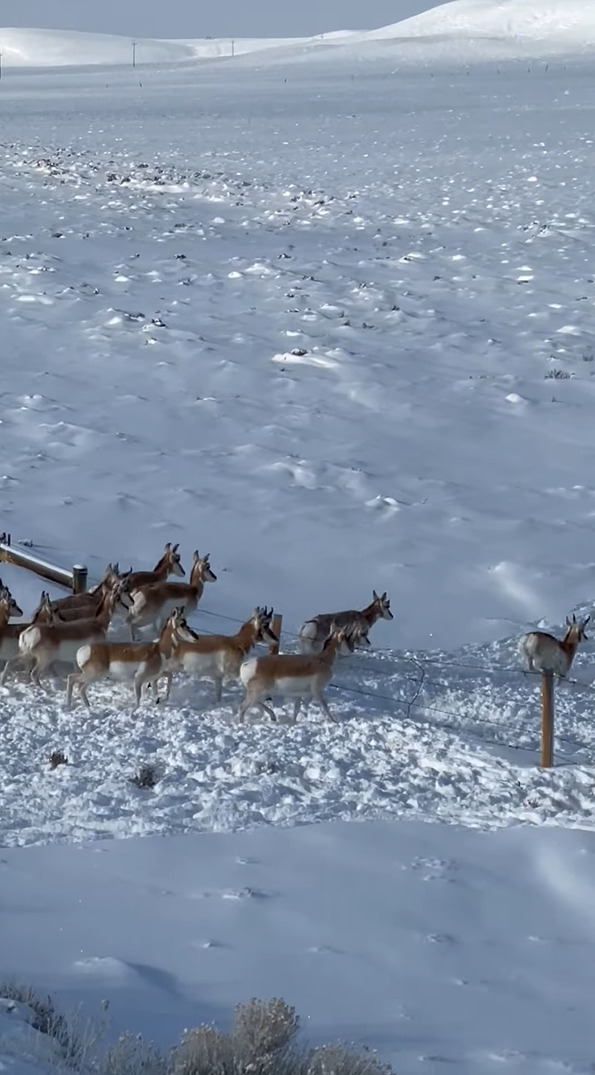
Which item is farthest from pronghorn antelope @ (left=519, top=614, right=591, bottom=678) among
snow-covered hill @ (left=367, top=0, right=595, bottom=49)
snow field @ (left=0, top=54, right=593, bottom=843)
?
snow-covered hill @ (left=367, top=0, right=595, bottom=49)

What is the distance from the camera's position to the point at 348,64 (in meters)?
92.9

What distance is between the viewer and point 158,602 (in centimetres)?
1223

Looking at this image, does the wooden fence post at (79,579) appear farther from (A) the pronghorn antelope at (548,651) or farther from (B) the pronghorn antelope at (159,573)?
(A) the pronghorn antelope at (548,651)

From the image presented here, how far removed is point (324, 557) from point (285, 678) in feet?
14.6

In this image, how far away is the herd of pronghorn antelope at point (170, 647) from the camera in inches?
428

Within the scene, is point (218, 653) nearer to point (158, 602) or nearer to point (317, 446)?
point (158, 602)

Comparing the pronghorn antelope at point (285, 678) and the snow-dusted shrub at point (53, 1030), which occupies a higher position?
the pronghorn antelope at point (285, 678)

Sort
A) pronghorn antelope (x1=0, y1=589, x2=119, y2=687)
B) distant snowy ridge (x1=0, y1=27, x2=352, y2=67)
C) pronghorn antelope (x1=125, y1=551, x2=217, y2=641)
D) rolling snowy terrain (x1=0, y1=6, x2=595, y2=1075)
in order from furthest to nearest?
1. distant snowy ridge (x1=0, y1=27, x2=352, y2=67)
2. pronghorn antelope (x1=125, y1=551, x2=217, y2=641)
3. pronghorn antelope (x1=0, y1=589, x2=119, y2=687)
4. rolling snowy terrain (x1=0, y1=6, x2=595, y2=1075)

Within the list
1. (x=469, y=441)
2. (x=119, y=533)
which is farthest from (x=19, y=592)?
(x=469, y=441)

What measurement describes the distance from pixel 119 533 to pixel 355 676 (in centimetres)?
425

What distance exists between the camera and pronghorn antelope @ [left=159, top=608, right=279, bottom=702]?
36.3 ft

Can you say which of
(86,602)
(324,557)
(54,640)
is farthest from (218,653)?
(324,557)

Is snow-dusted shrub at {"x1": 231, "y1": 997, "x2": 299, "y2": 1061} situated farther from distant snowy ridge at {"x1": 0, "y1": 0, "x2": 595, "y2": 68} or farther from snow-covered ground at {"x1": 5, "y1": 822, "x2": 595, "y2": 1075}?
distant snowy ridge at {"x1": 0, "y1": 0, "x2": 595, "y2": 68}

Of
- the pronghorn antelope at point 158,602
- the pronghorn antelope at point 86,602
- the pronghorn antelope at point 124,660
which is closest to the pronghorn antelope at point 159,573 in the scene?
the pronghorn antelope at point 86,602
